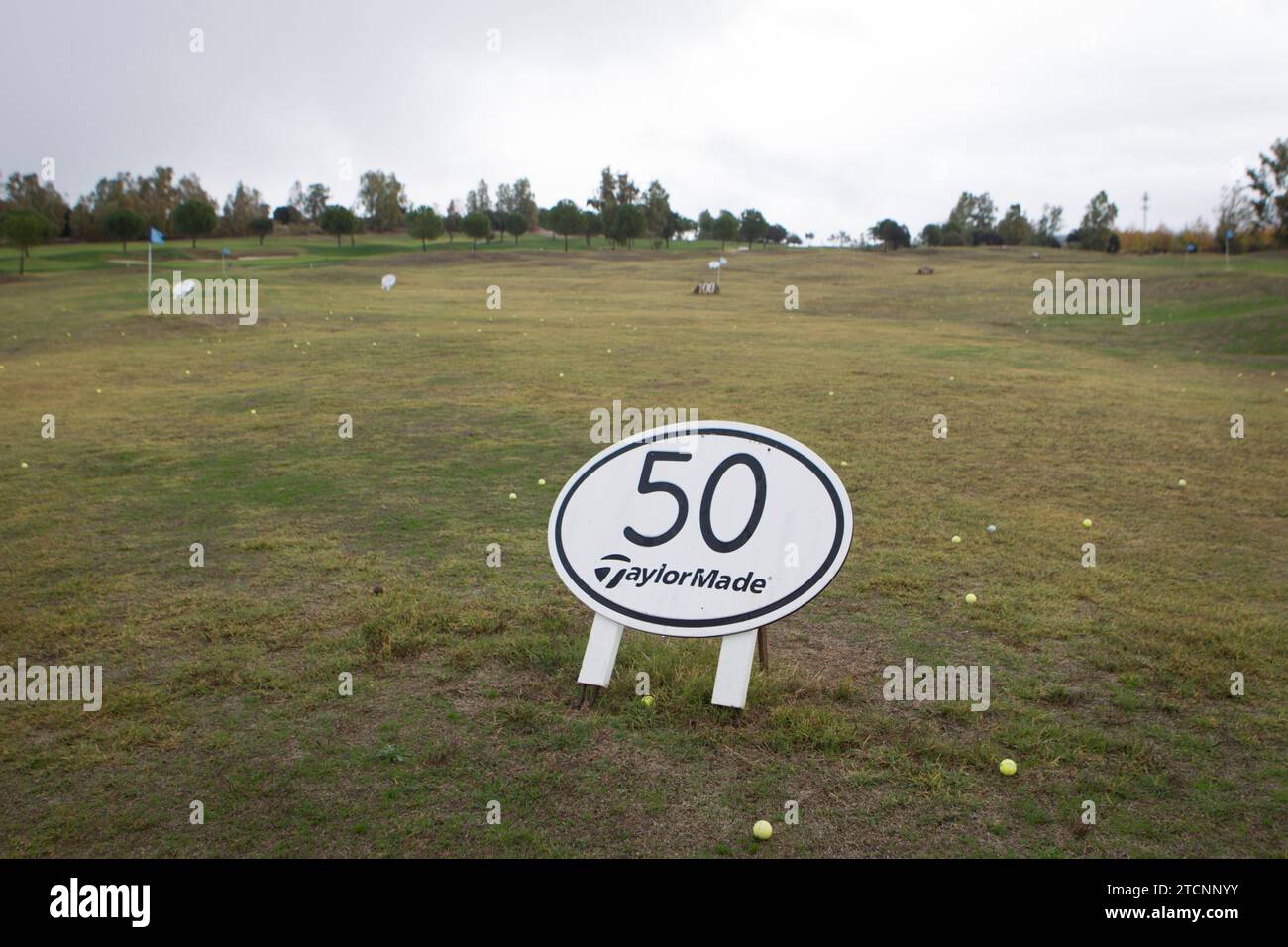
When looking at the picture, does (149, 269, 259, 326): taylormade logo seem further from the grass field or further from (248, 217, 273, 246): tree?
(248, 217, 273, 246): tree

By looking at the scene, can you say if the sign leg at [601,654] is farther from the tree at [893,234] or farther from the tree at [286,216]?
the tree at [286,216]

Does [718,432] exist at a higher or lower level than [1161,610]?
higher

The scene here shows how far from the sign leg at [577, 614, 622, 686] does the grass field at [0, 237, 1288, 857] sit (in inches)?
7.0

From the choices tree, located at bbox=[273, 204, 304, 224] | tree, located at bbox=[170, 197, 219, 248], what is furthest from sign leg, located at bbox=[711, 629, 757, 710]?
tree, located at bbox=[273, 204, 304, 224]

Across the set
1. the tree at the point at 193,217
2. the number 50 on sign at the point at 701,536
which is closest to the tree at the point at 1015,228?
the tree at the point at 193,217

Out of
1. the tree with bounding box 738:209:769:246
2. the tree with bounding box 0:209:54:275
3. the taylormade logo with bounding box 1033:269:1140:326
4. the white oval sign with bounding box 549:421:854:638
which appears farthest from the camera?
the tree with bounding box 738:209:769:246

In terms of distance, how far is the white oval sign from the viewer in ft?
14.2

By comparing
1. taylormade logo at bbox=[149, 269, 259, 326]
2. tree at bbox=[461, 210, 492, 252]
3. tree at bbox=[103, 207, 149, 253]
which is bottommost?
taylormade logo at bbox=[149, 269, 259, 326]

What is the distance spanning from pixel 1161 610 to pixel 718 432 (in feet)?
11.0

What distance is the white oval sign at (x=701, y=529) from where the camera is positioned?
434 centimetres
